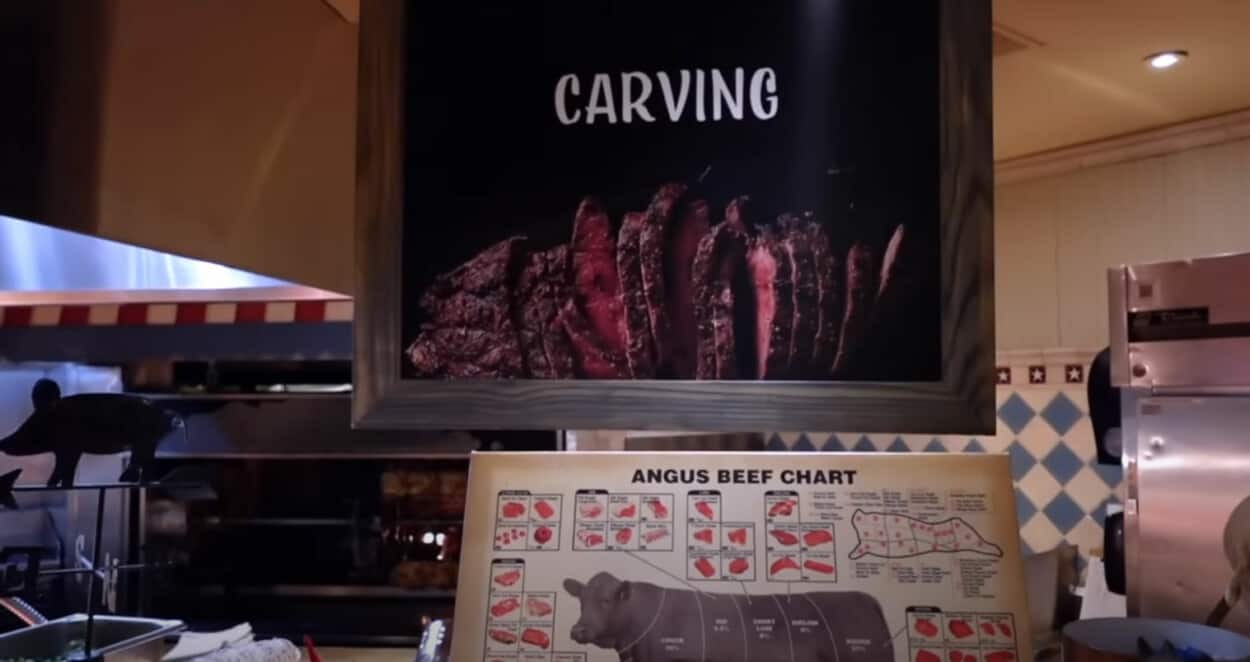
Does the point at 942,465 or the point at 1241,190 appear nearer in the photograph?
the point at 942,465

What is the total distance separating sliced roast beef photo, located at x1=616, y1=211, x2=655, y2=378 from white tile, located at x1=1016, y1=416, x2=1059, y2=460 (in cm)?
205

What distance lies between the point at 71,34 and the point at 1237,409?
162 centimetres

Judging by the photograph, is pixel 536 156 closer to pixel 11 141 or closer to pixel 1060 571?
pixel 11 141

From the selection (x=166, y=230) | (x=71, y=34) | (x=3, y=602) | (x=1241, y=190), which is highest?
(x=1241, y=190)

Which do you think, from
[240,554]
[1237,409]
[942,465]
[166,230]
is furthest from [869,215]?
[240,554]

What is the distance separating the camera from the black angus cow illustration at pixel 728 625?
0.82 m

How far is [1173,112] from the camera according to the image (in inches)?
85.8

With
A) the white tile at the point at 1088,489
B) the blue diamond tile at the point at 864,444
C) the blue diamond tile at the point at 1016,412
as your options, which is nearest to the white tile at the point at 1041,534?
the white tile at the point at 1088,489

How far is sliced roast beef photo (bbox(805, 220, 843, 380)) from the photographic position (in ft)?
2.80

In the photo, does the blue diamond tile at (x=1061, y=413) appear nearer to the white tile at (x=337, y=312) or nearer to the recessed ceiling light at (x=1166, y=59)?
the recessed ceiling light at (x=1166, y=59)

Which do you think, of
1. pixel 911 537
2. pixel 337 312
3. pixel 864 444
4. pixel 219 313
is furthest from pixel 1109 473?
pixel 219 313

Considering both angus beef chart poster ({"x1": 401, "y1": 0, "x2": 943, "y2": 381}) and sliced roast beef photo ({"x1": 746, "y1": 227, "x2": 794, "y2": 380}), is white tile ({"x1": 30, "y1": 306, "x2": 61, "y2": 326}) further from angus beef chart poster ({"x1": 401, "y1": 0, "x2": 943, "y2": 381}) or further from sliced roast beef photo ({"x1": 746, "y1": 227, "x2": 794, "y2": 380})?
sliced roast beef photo ({"x1": 746, "y1": 227, "x2": 794, "y2": 380})

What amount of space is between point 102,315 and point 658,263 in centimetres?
274

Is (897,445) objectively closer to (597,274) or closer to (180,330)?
(597,274)
